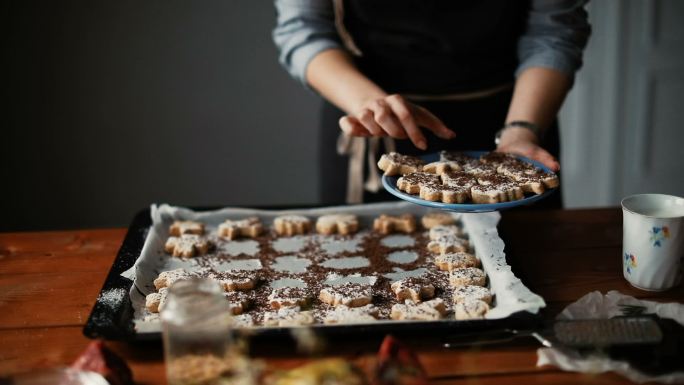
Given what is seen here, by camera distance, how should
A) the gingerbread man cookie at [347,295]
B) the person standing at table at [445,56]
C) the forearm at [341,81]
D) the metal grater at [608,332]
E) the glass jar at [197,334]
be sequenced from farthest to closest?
the person standing at table at [445,56] → the forearm at [341,81] → the gingerbread man cookie at [347,295] → the metal grater at [608,332] → the glass jar at [197,334]

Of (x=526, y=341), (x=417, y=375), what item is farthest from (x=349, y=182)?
(x=417, y=375)

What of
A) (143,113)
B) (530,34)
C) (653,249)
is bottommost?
(143,113)

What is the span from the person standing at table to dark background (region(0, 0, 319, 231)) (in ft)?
3.60

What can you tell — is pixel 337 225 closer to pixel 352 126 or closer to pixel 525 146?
pixel 352 126

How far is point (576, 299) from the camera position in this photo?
148cm

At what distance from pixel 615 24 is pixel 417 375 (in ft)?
9.06

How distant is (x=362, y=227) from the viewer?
6.40 ft

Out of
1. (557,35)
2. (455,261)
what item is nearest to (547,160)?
(455,261)

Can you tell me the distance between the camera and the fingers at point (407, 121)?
1715 mm

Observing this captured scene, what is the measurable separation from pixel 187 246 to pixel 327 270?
34 centimetres

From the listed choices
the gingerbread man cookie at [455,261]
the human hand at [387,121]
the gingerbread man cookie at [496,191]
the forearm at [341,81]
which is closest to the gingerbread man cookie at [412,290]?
the gingerbread man cookie at [455,261]

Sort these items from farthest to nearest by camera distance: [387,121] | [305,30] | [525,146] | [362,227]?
[305,30] < [362,227] < [525,146] < [387,121]

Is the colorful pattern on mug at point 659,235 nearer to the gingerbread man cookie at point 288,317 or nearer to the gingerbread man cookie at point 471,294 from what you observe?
the gingerbread man cookie at point 471,294

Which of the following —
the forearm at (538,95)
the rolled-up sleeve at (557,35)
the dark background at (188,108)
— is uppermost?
the rolled-up sleeve at (557,35)
